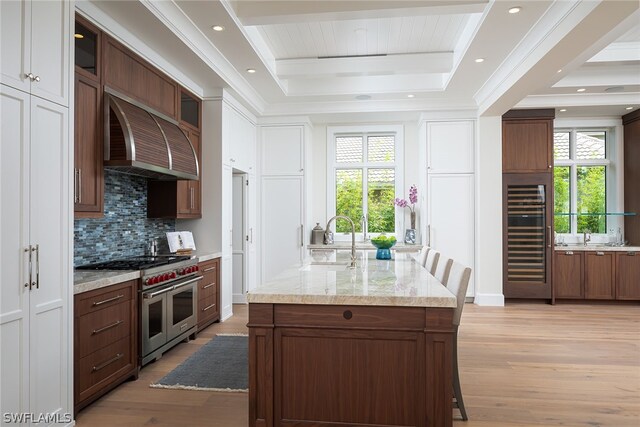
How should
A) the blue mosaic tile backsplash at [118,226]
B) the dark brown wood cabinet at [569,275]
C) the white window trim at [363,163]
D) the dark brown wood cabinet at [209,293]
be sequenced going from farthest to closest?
the white window trim at [363,163], the dark brown wood cabinet at [569,275], the dark brown wood cabinet at [209,293], the blue mosaic tile backsplash at [118,226]

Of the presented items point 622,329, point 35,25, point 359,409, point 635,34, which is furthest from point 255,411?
point 635,34

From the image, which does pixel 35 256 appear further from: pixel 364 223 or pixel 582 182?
pixel 582 182

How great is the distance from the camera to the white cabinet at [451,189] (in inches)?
229

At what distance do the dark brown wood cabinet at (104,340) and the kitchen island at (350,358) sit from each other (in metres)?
1.16

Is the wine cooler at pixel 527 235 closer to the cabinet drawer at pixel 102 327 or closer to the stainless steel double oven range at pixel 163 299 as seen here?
the stainless steel double oven range at pixel 163 299

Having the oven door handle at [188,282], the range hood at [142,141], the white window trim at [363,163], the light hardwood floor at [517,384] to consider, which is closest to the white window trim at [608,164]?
the light hardwood floor at [517,384]

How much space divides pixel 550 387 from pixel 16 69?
12.4 ft

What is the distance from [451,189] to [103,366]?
15.5ft

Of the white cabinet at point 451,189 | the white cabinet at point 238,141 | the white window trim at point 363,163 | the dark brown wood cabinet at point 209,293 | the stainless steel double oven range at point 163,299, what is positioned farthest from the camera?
the white window trim at point 363,163

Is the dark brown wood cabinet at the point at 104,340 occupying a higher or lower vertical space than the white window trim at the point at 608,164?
lower

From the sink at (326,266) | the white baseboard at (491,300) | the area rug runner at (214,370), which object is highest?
the sink at (326,266)

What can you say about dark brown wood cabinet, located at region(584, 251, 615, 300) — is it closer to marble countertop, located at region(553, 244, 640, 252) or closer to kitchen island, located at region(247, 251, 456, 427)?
marble countertop, located at region(553, 244, 640, 252)

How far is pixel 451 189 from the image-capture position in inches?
230

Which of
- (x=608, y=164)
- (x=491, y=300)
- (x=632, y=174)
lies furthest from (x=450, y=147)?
(x=632, y=174)
